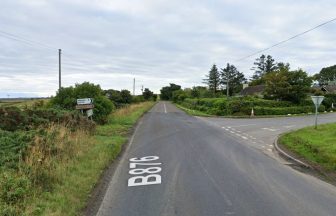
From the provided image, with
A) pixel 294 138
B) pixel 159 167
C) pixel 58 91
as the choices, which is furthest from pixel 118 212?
pixel 58 91

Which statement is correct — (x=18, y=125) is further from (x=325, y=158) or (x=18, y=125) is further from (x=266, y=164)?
(x=325, y=158)

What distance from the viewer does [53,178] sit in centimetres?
885

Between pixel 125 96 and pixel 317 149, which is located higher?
pixel 125 96

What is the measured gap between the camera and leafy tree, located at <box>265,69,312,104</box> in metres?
49.8

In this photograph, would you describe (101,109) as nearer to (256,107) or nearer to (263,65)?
(256,107)

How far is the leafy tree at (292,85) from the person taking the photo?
4981 cm

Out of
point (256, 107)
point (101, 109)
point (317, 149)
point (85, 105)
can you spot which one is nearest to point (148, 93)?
point (256, 107)

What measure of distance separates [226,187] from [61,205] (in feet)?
12.6

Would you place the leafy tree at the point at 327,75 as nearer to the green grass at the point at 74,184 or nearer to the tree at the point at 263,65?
the tree at the point at 263,65

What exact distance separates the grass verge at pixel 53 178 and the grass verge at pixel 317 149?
21.7ft

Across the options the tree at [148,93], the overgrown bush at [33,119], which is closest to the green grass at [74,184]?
the overgrown bush at [33,119]

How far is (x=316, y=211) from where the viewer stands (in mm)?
7211

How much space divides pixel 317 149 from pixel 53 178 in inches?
383

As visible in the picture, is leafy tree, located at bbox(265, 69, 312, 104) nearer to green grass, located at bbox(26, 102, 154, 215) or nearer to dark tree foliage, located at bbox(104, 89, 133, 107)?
dark tree foliage, located at bbox(104, 89, 133, 107)
